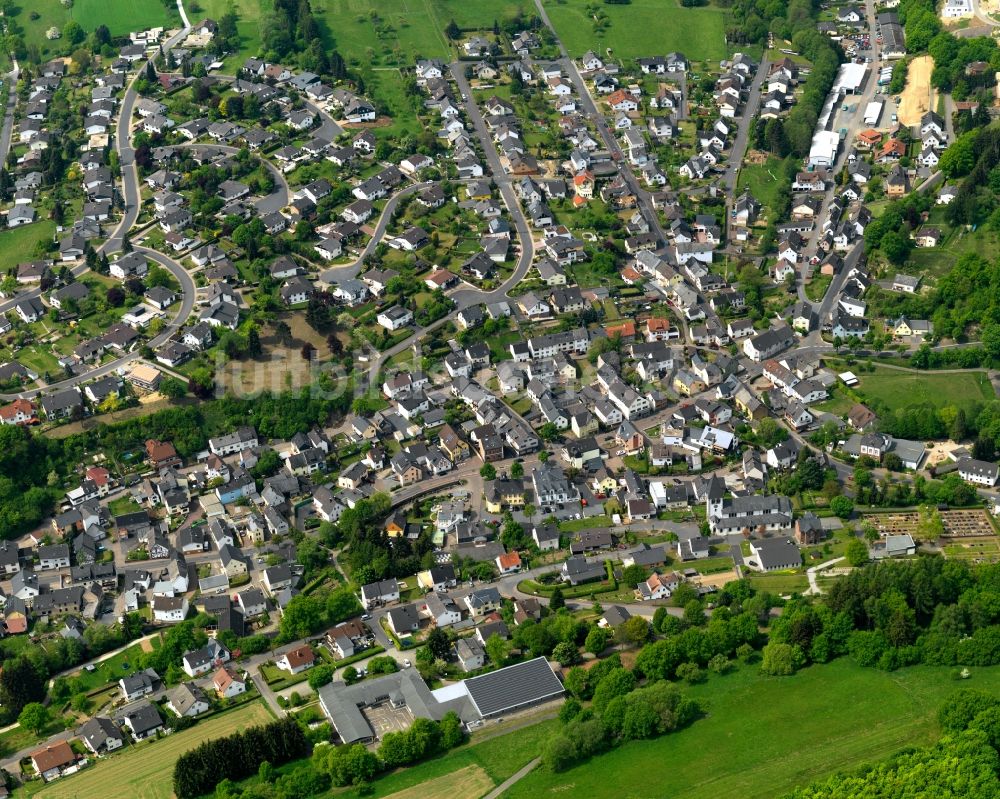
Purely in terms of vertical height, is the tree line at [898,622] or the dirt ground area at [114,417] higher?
the dirt ground area at [114,417]

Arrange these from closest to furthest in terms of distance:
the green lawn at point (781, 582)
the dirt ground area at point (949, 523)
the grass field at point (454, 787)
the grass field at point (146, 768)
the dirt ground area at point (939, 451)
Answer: the grass field at point (454, 787)
the grass field at point (146, 768)
the green lawn at point (781, 582)
the dirt ground area at point (949, 523)
the dirt ground area at point (939, 451)

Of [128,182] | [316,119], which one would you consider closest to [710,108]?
[316,119]

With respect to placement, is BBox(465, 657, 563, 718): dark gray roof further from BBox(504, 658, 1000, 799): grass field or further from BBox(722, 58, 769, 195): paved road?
BBox(722, 58, 769, 195): paved road

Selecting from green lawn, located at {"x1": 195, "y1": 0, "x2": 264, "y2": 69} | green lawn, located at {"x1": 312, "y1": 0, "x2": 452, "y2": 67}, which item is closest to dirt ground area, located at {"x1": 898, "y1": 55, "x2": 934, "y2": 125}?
green lawn, located at {"x1": 312, "y1": 0, "x2": 452, "y2": 67}

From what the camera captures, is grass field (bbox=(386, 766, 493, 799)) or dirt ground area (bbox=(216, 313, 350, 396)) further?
dirt ground area (bbox=(216, 313, 350, 396))

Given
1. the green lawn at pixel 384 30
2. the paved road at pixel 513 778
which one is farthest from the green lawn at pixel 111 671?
the green lawn at pixel 384 30

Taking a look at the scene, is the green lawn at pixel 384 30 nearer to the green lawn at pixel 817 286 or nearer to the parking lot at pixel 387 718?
the green lawn at pixel 817 286
